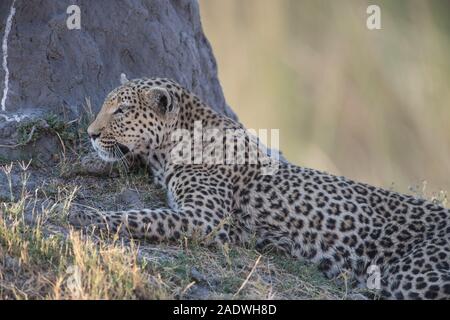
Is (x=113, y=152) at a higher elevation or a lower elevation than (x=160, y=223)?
higher

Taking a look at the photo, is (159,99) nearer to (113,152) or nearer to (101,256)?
(113,152)

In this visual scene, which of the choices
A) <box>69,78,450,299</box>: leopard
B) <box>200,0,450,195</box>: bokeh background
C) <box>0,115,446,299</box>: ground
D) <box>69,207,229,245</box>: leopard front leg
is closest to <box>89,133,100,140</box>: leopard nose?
<box>69,78,450,299</box>: leopard

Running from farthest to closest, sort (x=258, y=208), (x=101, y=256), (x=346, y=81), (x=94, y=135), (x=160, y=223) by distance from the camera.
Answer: (x=346, y=81) < (x=94, y=135) < (x=258, y=208) < (x=160, y=223) < (x=101, y=256)

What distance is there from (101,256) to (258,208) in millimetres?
2161

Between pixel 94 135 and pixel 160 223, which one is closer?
pixel 160 223

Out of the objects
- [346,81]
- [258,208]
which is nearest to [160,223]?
[258,208]

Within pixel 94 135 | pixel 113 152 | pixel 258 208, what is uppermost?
pixel 94 135

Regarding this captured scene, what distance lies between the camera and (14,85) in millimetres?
10711

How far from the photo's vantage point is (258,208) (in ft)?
32.2

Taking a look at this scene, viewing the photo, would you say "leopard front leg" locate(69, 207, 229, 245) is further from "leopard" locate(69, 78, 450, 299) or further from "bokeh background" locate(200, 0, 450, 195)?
"bokeh background" locate(200, 0, 450, 195)

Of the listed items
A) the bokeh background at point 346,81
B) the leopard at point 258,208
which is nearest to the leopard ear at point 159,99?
the leopard at point 258,208

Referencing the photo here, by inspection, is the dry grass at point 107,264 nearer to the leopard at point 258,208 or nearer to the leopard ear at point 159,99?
→ the leopard at point 258,208
